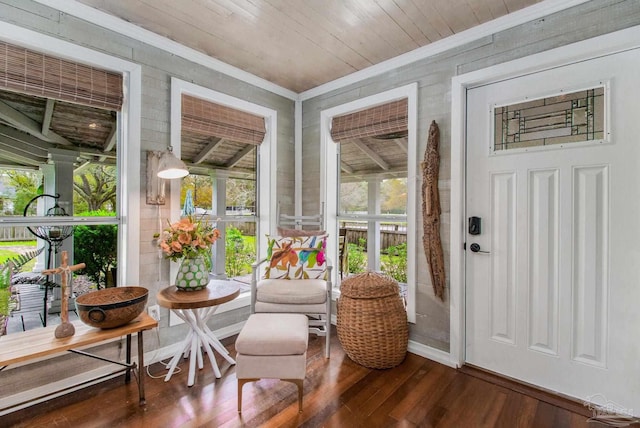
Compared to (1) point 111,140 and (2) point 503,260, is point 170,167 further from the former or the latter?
(2) point 503,260

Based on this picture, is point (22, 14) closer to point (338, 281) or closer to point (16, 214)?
point (16, 214)

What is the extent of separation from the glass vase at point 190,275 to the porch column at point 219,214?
0.74 m

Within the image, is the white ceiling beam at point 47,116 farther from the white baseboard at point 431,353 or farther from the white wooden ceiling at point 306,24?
the white baseboard at point 431,353

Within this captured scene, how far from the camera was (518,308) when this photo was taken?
2.19 m

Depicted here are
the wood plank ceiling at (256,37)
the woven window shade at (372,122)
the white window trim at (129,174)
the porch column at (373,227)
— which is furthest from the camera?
the porch column at (373,227)

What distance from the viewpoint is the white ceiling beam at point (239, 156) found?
320 cm

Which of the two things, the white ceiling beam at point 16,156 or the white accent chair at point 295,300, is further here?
the white accent chair at point 295,300

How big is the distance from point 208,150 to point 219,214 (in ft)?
2.05

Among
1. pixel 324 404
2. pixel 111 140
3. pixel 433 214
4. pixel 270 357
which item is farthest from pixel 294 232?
pixel 111 140

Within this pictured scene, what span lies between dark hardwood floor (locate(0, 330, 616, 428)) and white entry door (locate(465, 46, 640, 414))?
0.26 metres

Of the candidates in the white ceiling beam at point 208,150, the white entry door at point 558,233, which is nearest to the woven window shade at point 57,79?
the white ceiling beam at point 208,150

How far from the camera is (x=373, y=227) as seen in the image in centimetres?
317

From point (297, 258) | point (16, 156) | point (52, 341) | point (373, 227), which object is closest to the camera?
point (52, 341)

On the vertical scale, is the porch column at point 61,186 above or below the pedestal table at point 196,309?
above
